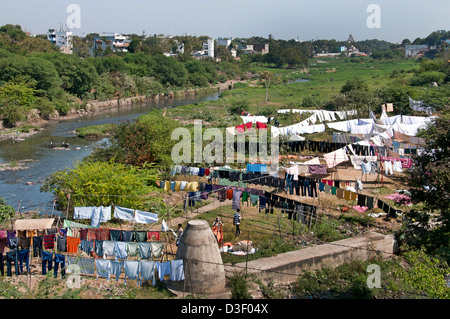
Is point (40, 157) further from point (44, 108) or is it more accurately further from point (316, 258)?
point (316, 258)

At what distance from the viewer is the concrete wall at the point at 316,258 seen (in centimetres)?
1213

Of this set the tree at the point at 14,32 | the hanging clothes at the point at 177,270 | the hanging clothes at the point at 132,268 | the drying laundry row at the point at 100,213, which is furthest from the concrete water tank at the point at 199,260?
the tree at the point at 14,32

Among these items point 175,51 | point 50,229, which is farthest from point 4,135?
point 175,51

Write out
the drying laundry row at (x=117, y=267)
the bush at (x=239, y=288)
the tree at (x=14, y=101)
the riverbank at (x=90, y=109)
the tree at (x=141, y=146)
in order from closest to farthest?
the bush at (x=239, y=288) < the drying laundry row at (x=117, y=267) < the tree at (x=141, y=146) < the riverbank at (x=90, y=109) < the tree at (x=14, y=101)

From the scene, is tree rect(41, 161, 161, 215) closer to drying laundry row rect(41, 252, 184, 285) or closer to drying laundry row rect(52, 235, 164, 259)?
drying laundry row rect(52, 235, 164, 259)

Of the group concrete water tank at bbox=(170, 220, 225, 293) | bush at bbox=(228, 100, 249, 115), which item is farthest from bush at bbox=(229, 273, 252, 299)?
bush at bbox=(228, 100, 249, 115)

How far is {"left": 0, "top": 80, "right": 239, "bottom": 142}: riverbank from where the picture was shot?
35588mm

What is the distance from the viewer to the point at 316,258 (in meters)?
12.9

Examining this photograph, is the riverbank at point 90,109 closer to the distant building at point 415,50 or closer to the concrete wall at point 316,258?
the concrete wall at point 316,258

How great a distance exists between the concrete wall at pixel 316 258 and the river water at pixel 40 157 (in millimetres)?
7913

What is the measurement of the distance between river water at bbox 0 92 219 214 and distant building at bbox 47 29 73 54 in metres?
41.8

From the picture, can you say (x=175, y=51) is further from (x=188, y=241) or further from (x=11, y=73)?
(x=188, y=241)

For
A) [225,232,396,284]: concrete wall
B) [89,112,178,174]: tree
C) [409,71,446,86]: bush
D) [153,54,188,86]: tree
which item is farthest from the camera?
[153,54,188,86]: tree

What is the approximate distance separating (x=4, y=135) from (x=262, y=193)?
85.2ft
